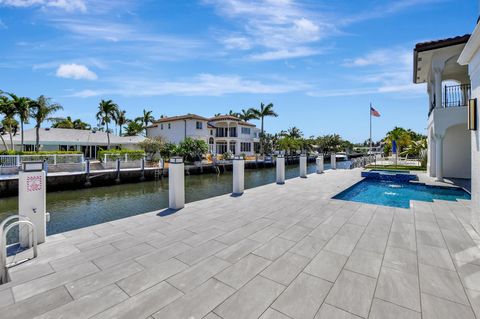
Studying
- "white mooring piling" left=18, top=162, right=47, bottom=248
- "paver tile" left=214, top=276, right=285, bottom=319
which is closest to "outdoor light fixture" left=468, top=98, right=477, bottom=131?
"paver tile" left=214, top=276, right=285, bottom=319

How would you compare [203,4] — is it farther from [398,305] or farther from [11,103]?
[11,103]

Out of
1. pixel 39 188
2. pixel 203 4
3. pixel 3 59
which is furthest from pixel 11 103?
pixel 39 188

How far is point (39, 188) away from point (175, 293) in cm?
312

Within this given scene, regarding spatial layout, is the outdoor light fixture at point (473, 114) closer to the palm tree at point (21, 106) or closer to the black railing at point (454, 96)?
the black railing at point (454, 96)

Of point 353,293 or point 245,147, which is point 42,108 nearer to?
point 245,147

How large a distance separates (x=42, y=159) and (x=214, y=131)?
23.4 metres

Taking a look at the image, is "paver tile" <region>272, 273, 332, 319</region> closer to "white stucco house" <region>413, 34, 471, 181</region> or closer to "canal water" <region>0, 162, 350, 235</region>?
"canal water" <region>0, 162, 350, 235</region>

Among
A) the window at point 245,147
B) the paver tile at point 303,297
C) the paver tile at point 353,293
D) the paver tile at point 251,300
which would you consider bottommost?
the paver tile at point 353,293

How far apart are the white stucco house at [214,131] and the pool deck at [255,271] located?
27806 millimetres

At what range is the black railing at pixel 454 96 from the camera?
10742 mm

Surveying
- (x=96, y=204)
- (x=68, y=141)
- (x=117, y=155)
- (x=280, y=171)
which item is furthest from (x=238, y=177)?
(x=68, y=141)

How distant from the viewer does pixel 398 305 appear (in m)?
2.35

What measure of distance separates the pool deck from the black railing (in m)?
8.57

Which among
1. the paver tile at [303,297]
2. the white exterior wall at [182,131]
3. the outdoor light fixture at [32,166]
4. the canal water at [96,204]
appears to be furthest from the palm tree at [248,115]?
the paver tile at [303,297]
